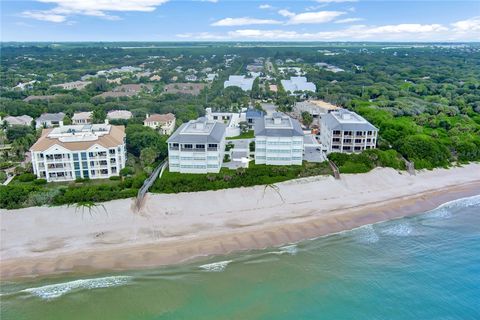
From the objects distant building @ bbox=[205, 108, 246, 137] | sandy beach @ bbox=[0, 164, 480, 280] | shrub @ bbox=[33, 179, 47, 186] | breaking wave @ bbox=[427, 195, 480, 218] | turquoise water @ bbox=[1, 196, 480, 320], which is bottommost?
turquoise water @ bbox=[1, 196, 480, 320]

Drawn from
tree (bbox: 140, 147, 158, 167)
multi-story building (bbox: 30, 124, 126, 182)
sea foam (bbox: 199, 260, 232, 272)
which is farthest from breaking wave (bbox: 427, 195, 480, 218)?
multi-story building (bbox: 30, 124, 126, 182)

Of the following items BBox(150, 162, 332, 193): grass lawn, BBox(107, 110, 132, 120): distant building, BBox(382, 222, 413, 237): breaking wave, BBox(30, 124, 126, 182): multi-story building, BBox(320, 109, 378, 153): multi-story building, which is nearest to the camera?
BBox(382, 222, 413, 237): breaking wave

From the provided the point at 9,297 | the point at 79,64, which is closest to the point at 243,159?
the point at 9,297

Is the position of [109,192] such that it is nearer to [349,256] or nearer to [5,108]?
[349,256]

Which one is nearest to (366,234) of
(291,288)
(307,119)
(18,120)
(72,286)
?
(291,288)

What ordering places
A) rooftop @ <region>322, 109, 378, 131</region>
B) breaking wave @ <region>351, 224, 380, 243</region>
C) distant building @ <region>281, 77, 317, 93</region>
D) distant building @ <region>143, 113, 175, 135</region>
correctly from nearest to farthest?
breaking wave @ <region>351, 224, 380, 243</region>, rooftop @ <region>322, 109, 378, 131</region>, distant building @ <region>143, 113, 175, 135</region>, distant building @ <region>281, 77, 317, 93</region>

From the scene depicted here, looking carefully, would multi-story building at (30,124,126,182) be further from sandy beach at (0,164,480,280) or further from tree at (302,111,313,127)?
tree at (302,111,313,127)
